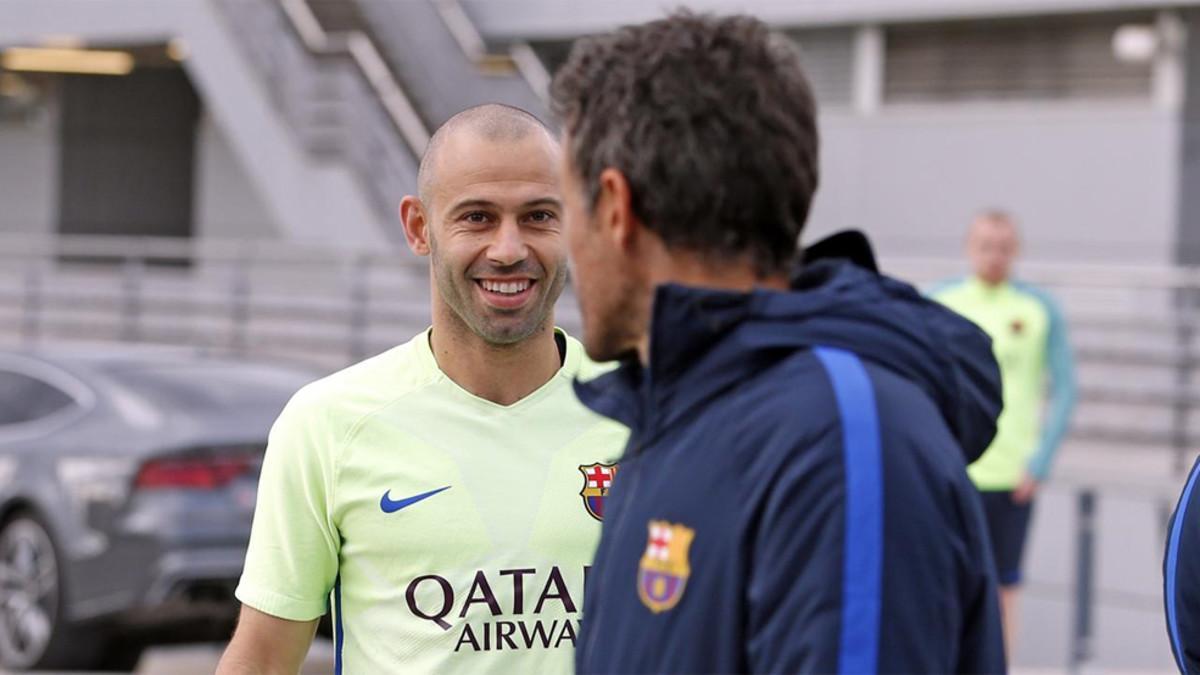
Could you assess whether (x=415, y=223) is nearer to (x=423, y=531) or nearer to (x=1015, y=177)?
(x=423, y=531)

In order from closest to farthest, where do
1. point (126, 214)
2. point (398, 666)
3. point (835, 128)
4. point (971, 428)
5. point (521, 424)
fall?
point (971, 428)
point (398, 666)
point (521, 424)
point (835, 128)
point (126, 214)

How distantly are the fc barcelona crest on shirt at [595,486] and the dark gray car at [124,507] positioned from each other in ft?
19.1

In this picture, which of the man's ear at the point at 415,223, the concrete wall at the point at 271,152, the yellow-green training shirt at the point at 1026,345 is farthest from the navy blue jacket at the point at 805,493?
the concrete wall at the point at 271,152

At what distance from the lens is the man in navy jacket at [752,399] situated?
1952mm

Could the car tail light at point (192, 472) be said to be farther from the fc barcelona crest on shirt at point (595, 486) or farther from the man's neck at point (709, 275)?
the man's neck at point (709, 275)

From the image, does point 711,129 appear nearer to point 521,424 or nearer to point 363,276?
point 521,424

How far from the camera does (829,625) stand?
1944mm

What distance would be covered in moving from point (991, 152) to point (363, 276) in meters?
5.91

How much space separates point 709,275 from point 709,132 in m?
0.16

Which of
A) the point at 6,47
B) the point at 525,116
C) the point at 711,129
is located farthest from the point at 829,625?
the point at 6,47

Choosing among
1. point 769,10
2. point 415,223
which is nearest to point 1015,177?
point 769,10

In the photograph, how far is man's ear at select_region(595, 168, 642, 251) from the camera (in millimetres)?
2121

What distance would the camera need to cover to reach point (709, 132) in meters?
2.05

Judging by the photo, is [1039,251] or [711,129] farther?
[1039,251]
